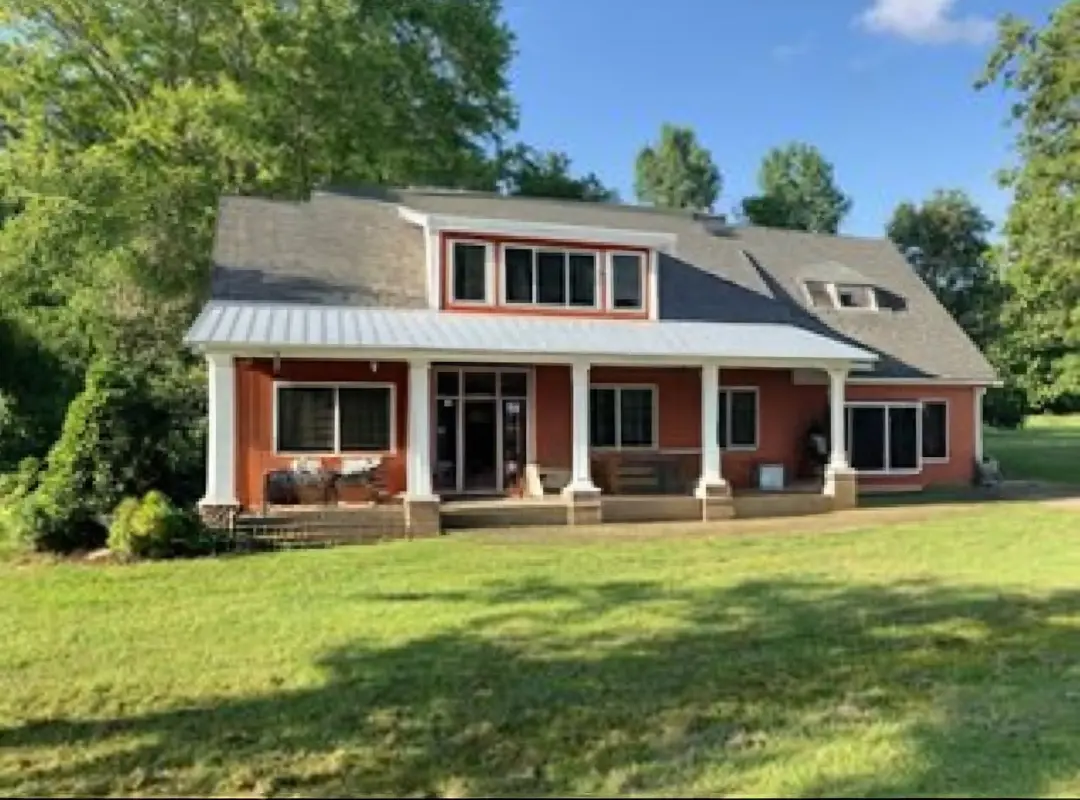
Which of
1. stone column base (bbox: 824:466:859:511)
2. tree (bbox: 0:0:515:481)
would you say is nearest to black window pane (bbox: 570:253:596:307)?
stone column base (bbox: 824:466:859:511)

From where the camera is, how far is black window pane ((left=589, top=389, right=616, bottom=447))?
1973 centimetres

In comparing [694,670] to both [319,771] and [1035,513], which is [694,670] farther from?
[1035,513]

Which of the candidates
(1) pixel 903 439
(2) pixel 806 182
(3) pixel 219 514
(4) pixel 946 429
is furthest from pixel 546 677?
(2) pixel 806 182

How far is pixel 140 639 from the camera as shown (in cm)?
852

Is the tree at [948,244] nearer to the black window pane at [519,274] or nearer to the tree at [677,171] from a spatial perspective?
the tree at [677,171]

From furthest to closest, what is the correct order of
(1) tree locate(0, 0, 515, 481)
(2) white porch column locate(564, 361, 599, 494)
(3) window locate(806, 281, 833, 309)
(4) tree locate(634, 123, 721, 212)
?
1. (4) tree locate(634, 123, 721, 212)
2. (3) window locate(806, 281, 833, 309)
3. (1) tree locate(0, 0, 515, 481)
4. (2) white porch column locate(564, 361, 599, 494)

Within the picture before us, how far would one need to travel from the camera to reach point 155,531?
1285 cm

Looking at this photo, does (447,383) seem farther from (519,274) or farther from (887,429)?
(887,429)

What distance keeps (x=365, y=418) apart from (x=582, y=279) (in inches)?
200

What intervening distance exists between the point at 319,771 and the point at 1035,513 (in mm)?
15187

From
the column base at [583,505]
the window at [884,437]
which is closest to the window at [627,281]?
the column base at [583,505]

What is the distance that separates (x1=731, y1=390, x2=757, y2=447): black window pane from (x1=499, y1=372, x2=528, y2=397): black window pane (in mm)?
4637

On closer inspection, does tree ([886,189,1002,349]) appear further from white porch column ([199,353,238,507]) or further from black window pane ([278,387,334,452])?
white porch column ([199,353,238,507])

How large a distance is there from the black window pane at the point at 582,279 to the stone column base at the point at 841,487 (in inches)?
220
